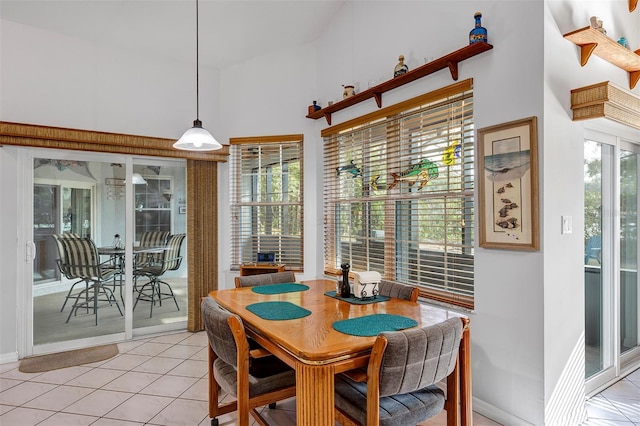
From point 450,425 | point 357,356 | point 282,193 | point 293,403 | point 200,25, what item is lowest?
point 293,403

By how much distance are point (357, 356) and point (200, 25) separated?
348 centimetres

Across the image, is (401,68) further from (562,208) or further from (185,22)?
(185,22)

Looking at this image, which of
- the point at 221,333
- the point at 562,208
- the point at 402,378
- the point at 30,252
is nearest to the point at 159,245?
the point at 30,252

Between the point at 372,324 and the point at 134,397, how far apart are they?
2013 mm

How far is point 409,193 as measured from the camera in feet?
10.1

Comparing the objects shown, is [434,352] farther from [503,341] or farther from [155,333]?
[155,333]

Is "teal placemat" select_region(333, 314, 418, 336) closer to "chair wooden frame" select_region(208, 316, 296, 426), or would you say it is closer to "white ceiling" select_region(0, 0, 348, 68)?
"chair wooden frame" select_region(208, 316, 296, 426)

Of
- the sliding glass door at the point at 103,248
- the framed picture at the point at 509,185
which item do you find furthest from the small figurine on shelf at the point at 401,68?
the sliding glass door at the point at 103,248

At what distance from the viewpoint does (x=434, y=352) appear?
160 centimetres

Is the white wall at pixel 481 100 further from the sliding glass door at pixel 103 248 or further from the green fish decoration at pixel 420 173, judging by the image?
the green fish decoration at pixel 420 173

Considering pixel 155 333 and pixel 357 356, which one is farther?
pixel 155 333

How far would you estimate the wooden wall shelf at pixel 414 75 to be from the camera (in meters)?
2.42

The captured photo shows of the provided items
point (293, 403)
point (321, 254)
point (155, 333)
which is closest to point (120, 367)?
point (155, 333)

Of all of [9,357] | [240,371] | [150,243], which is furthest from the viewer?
[150,243]
